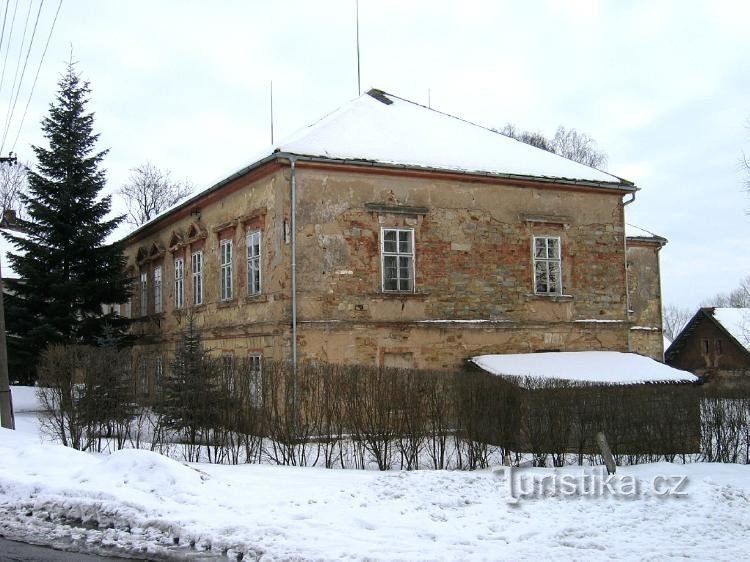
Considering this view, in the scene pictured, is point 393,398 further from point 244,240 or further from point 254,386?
point 244,240

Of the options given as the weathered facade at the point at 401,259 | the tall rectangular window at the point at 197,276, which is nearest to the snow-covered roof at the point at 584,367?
the weathered facade at the point at 401,259

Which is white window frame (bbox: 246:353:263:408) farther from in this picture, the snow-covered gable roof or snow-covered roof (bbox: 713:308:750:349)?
snow-covered roof (bbox: 713:308:750:349)

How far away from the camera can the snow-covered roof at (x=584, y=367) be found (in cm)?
1941

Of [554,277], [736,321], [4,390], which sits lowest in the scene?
[4,390]

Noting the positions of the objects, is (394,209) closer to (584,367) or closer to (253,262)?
(253,262)

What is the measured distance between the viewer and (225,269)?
22719 mm

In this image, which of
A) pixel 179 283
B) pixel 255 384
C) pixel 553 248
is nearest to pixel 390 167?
pixel 553 248

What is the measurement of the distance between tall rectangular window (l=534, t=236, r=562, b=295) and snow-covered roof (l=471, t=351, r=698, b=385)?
77.1 inches

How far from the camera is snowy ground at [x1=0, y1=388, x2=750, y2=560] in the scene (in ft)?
25.9

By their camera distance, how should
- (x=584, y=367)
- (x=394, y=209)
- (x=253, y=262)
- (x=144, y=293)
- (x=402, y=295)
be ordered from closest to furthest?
(x=402, y=295) → (x=394, y=209) → (x=584, y=367) → (x=253, y=262) → (x=144, y=293)

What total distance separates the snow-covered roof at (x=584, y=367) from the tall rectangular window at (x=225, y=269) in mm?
7384

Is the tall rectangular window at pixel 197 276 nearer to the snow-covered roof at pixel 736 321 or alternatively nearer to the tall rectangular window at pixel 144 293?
the tall rectangular window at pixel 144 293

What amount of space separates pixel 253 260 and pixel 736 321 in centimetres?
3502

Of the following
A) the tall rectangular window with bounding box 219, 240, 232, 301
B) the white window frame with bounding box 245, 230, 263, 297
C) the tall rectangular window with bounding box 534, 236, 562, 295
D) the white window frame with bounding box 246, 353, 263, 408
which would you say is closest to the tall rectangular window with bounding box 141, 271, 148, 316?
the tall rectangular window with bounding box 219, 240, 232, 301
